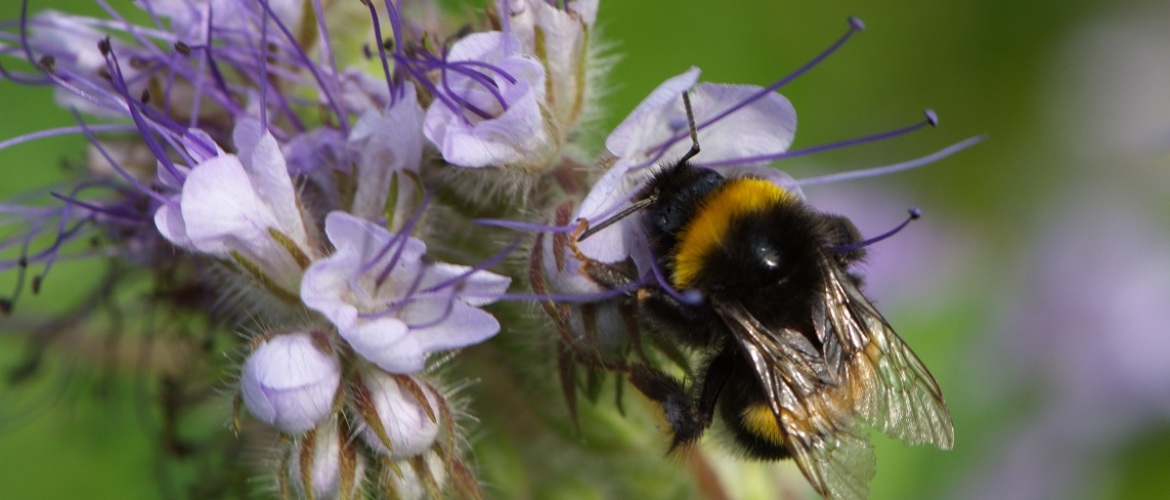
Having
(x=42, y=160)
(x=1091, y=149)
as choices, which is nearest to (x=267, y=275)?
(x=42, y=160)

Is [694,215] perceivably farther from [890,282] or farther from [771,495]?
[890,282]

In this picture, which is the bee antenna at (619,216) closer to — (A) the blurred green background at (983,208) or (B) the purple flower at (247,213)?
(B) the purple flower at (247,213)

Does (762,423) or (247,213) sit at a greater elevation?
(247,213)

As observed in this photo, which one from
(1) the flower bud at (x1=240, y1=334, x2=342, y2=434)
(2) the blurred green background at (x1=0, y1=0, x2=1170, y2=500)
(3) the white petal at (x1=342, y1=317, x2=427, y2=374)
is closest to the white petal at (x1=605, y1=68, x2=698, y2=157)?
(3) the white petal at (x1=342, y1=317, x2=427, y2=374)

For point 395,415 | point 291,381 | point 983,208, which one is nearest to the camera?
point 291,381

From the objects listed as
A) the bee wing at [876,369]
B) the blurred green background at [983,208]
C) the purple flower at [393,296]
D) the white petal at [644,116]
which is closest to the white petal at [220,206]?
the purple flower at [393,296]

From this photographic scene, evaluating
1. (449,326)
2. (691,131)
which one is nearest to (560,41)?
(691,131)

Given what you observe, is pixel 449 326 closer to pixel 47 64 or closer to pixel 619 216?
pixel 619 216

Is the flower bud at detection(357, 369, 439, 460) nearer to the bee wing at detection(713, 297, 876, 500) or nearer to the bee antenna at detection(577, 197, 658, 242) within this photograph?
the bee antenna at detection(577, 197, 658, 242)
